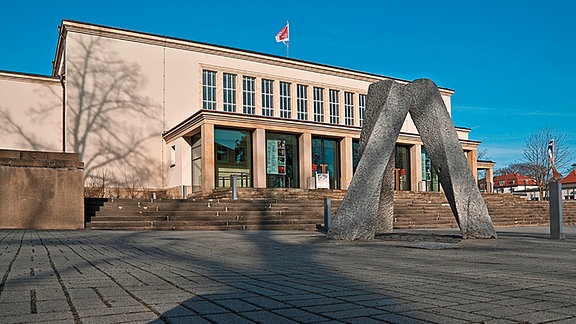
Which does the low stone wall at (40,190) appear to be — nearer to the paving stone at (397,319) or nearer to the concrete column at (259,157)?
the paving stone at (397,319)

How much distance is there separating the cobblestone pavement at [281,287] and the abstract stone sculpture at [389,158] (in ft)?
10.5

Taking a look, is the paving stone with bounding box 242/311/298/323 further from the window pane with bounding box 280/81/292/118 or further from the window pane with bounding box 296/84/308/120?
the window pane with bounding box 296/84/308/120

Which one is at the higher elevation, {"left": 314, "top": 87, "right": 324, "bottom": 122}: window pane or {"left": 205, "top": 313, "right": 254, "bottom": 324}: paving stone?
{"left": 314, "top": 87, "right": 324, "bottom": 122}: window pane

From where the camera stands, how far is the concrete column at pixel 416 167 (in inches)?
1656

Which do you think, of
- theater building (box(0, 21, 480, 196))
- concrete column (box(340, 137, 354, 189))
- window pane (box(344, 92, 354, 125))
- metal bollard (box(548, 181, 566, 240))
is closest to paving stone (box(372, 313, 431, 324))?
metal bollard (box(548, 181, 566, 240))

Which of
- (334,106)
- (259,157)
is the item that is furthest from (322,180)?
(334,106)

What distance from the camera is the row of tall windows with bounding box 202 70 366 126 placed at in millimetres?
39406

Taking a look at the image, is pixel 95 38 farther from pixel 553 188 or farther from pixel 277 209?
pixel 553 188

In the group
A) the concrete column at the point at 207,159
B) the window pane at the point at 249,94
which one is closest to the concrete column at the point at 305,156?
the window pane at the point at 249,94

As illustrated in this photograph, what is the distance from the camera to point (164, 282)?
4793 millimetres

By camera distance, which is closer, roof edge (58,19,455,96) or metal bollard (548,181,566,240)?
metal bollard (548,181,566,240)

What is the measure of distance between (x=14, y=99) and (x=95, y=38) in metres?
6.69

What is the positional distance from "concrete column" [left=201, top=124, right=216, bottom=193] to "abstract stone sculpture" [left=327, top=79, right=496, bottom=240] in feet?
63.2

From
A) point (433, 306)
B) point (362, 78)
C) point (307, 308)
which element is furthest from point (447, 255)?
point (362, 78)
